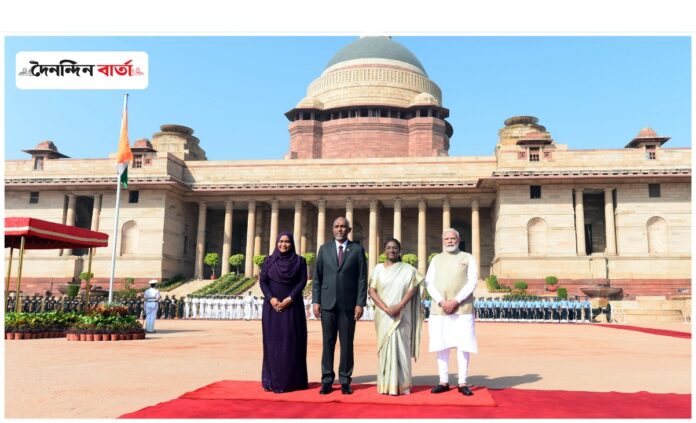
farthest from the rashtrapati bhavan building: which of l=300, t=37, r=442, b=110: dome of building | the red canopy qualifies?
the red canopy

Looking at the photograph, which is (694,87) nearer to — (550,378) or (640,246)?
(550,378)

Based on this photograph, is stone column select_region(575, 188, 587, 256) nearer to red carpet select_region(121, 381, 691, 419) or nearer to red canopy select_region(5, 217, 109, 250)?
red canopy select_region(5, 217, 109, 250)

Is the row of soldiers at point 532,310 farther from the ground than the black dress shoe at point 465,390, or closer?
farther from the ground

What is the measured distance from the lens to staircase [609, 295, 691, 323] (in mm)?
26906

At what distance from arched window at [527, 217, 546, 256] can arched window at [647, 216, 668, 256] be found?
6650 millimetres

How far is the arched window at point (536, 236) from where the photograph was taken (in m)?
37.4

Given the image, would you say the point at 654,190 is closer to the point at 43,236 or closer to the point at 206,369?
the point at 43,236

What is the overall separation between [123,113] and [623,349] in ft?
53.6

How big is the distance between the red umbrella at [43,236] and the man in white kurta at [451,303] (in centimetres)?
1068

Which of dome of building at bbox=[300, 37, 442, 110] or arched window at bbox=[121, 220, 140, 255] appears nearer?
arched window at bbox=[121, 220, 140, 255]

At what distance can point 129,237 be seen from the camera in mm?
40750

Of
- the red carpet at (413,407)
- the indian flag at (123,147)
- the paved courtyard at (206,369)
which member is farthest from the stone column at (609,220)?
the red carpet at (413,407)

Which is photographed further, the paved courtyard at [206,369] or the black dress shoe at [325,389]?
the black dress shoe at [325,389]

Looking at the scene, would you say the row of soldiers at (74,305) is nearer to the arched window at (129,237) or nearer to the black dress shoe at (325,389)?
the arched window at (129,237)
